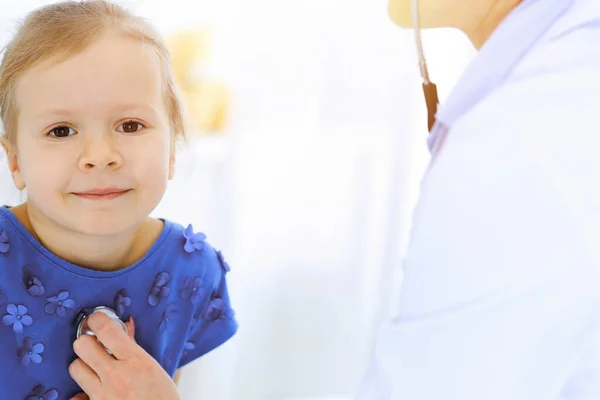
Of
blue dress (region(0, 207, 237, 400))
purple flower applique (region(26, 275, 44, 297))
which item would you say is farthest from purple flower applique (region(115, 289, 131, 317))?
purple flower applique (region(26, 275, 44, 297))

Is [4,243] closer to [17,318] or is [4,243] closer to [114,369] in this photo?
[17,318]

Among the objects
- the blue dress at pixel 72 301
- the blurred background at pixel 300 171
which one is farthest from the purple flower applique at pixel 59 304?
the blurred background at pixel 300 171

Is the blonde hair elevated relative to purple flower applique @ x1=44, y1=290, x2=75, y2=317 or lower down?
elevated

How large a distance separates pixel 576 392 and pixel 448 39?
130 cm

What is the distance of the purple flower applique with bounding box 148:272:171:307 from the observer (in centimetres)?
104

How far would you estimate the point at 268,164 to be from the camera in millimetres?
1729

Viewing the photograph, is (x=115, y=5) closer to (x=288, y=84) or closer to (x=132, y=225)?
(x=132, y=225)

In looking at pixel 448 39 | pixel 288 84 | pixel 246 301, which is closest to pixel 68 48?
pixel 288 84

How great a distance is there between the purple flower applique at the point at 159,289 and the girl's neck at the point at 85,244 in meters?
0.04

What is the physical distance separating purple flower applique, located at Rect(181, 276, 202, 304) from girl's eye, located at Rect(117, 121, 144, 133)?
0.26 m

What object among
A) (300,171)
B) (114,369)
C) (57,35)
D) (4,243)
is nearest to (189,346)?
(114,369)

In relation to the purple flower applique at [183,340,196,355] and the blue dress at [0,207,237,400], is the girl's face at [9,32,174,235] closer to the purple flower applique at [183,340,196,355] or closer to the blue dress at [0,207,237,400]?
the blue dress at [0,207,237,400]

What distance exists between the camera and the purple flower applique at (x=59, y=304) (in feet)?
3.12

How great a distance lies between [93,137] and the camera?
0.88m
